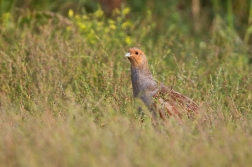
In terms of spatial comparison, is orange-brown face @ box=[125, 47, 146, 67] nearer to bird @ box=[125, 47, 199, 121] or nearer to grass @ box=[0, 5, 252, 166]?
bird @ box=[125, 47, 199, 121]

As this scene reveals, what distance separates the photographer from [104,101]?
23.5 feet

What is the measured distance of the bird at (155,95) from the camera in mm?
6979

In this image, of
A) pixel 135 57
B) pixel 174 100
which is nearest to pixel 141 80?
pixel 135 57

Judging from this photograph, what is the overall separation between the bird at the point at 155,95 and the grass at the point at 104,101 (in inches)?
6.0

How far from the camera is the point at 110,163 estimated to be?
466cm

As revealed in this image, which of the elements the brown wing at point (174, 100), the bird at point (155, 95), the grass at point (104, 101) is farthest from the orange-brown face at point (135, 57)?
the brown wing at point (174, 100)

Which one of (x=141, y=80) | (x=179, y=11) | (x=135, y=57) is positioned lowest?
(x=141, y=80)

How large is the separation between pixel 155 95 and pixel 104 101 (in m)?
0.50

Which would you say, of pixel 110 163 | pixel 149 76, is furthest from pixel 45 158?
pixel 149 76

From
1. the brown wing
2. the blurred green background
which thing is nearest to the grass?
the brown wing

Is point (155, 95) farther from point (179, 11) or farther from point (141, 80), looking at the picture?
point (179, 11)

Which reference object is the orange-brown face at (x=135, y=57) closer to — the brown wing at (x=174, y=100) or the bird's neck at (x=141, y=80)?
the bird's neck at (x=141, y=80)

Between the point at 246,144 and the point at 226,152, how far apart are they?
313 mm

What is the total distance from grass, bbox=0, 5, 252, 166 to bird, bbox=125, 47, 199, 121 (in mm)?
153
